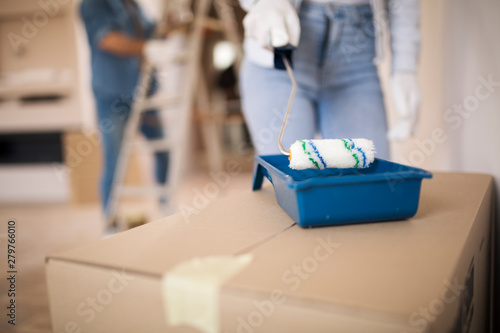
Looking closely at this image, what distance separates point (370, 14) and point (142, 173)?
2675 mm

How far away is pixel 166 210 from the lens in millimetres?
1994

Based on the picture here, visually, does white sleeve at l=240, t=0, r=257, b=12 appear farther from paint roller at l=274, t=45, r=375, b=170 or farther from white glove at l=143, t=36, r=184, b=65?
white glove at l=143, t=36, r=184, b=65

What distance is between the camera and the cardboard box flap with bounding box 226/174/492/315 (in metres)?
0.29

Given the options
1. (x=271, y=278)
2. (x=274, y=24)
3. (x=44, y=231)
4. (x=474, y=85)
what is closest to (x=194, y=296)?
(x=271, y=278)

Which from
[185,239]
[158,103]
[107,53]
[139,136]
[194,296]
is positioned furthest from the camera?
[139,136]

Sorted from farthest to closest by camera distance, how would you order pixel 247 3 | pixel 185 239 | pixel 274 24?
pixel 247 3 → pixel 274 24 → pixel 185 239

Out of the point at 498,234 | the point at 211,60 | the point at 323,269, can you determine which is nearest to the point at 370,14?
the point at 498,234

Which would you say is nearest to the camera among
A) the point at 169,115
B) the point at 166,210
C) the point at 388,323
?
the point at 388,323

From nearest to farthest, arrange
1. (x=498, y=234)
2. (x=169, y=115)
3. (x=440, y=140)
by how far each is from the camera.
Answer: (x=498, y=234) → (x=440, y=140) → (x=169, y=115)

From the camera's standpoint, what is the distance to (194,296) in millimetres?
332

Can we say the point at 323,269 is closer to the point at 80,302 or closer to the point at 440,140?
the point at 80,302

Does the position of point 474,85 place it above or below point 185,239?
above

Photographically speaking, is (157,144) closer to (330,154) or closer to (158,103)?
(158,103)

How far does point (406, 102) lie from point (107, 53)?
1.44 metres
